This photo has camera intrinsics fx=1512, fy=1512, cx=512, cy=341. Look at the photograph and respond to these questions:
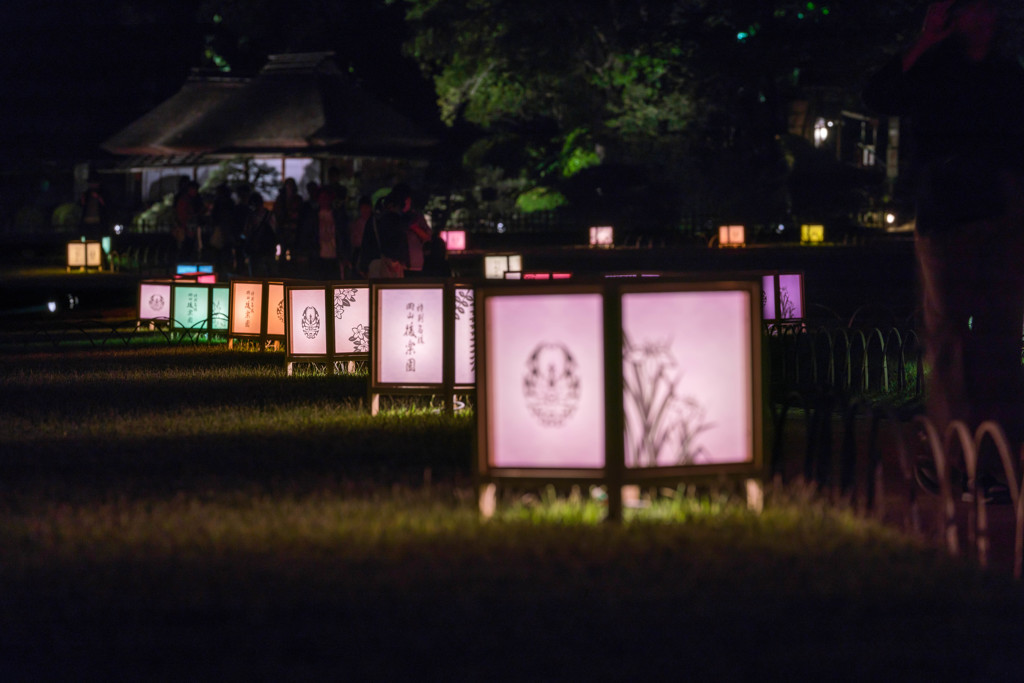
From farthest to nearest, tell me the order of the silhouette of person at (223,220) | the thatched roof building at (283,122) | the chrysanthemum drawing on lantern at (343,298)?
the thatched roof building at (283,122) < the silhouette of person at (223,220) < the chrysanthemum drawing on lantern at (343,298)

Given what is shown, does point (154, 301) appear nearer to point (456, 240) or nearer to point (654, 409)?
point (654, 409)

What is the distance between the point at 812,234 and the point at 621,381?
42091 millimetres

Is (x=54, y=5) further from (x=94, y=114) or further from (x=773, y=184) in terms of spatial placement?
(x=773, y=184)

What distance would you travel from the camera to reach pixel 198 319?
67.8ft

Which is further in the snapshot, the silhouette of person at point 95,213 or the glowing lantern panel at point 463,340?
the silhouette of person at point 95,213

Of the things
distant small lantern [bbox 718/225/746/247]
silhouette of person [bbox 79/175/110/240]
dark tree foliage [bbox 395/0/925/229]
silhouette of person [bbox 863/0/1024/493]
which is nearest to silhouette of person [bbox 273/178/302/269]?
silhouette of person [bbox 79/175/110/240]

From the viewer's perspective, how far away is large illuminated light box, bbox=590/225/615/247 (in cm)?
4819

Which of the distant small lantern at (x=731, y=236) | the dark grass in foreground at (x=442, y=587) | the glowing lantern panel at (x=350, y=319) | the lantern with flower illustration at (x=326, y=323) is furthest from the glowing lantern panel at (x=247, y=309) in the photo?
the distant small lantern at (x=731, y=236)

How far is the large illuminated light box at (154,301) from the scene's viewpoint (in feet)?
70.1

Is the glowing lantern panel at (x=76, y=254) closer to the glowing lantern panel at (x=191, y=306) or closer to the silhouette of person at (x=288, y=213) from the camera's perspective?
the silhouette of person at (x=288, y=213)

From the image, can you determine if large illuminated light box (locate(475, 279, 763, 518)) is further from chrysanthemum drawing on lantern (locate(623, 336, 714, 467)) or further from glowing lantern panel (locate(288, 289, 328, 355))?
glowing lantern panel (locate(288, 289, 328, 355))

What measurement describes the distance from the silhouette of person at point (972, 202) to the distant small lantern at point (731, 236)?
3725 cm

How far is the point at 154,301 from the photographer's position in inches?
852

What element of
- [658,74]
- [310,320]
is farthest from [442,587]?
[658,74]
